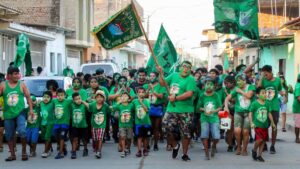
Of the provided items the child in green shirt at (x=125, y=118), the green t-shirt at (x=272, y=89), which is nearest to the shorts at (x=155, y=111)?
the child in green shirt at (x=125, y=118)

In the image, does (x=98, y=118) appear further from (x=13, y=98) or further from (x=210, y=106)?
(x=210, y=106)

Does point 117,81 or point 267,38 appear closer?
point 117,81

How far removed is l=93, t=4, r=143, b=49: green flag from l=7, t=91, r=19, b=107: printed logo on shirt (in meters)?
3.08

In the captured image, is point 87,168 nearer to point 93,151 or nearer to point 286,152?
point 93,151

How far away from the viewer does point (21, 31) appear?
23891 millimetres

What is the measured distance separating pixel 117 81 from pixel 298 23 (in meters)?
A: 9.11

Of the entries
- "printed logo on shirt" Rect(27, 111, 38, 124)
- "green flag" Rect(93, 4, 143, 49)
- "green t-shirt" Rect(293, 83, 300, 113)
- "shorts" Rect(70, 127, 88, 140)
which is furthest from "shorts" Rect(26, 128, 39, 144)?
"green t-shirt" Rect(293, 83, 300, 113)

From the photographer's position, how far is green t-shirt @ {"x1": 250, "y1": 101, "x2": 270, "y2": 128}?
10.5 m

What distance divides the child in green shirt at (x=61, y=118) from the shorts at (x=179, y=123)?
6.75 ft

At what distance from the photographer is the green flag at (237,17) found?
1356 centimetres

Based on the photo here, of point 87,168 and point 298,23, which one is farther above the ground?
point 298,23

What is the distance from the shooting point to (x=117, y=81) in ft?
43.8

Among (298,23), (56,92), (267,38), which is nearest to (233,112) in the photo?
(56,92)

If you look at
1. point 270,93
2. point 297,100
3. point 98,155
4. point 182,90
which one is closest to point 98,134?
point 98,155
